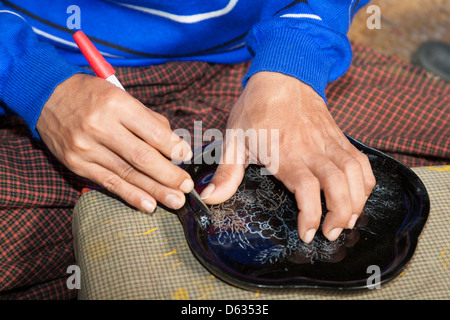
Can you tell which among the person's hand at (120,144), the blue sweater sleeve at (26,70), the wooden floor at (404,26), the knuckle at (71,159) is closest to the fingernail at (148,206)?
the person's hand at (120,144)

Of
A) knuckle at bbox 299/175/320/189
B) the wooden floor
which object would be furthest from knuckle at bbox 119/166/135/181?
the wooden floor

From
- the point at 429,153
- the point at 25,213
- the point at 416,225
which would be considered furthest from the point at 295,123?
the point at 25,213

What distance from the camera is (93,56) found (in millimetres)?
619

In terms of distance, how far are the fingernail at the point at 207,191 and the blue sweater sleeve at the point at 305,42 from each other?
22 centimetres

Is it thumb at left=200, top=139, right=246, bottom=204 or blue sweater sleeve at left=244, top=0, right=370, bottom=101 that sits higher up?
blue sweater sleeve at left=244, top=0, right=370, bottom=101

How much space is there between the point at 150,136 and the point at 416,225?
1.20ft

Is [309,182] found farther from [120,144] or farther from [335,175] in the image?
[120,144]

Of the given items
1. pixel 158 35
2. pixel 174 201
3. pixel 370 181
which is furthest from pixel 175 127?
pixel 370 181

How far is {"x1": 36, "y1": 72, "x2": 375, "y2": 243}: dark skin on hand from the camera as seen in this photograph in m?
0.57

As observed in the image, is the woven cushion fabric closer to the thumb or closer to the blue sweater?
the thumb

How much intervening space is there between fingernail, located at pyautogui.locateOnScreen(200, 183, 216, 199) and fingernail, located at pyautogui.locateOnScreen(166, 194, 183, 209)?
4cm

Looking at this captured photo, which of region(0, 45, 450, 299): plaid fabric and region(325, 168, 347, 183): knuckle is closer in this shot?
region(325, 168, 347, 183): knuckle

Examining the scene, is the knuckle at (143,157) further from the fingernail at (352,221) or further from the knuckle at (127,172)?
the fingernail at (352,221)

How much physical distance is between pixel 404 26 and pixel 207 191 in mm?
1324
